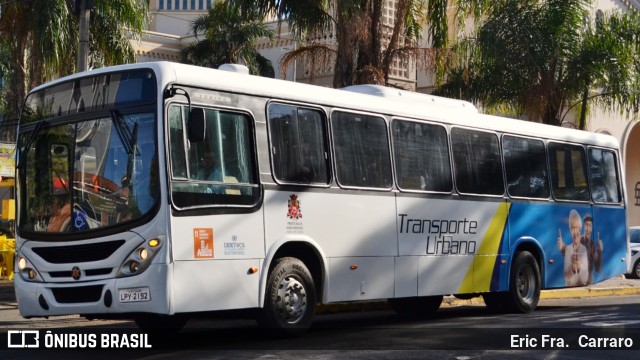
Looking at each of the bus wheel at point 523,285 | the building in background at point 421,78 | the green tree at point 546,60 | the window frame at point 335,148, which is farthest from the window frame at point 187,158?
the building in background at point 421,78

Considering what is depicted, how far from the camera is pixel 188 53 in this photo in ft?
150

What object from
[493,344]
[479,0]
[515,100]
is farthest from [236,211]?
[515,100]

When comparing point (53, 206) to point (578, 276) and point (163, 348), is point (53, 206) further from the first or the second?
point (578, 276)

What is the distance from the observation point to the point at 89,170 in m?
11.4

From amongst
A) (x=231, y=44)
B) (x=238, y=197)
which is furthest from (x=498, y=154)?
(x=231, y=44)

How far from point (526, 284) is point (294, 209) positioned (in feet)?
21.1

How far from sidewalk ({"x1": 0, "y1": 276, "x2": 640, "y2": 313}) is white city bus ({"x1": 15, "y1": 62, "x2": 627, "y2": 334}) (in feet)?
7.93

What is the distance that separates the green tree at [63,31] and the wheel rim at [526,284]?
39.0 ft

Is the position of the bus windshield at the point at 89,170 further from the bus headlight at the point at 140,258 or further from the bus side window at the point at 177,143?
the bus headlight at the point at 140,258

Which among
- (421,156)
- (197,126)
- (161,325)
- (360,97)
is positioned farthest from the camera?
(421,156)

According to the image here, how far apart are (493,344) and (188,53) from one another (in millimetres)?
35618

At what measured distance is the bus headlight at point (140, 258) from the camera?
1073 cm

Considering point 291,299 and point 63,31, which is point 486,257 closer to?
point 291,299

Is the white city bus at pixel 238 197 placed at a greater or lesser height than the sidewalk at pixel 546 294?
greater
